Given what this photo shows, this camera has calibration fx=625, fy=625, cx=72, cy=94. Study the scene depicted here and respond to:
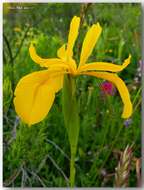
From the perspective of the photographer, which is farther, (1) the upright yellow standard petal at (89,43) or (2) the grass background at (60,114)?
(2) the grass background at (60,114)

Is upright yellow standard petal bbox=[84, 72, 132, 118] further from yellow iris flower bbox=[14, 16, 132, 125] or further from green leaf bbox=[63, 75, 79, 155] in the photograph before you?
green leaf bbox=[63, 75, 79, 155]

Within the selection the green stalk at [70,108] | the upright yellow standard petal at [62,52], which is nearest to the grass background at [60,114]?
the upright yellow standard petal at [62,52]

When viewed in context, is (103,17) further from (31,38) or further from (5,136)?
(5,136)

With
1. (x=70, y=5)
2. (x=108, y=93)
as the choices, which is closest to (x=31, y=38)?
(x=70, y=5)

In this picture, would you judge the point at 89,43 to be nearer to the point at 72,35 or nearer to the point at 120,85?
the point at 72,35

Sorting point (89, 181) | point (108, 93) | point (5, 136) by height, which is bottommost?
point (89, 181)

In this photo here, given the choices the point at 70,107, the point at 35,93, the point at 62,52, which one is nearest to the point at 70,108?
the point at 70,107

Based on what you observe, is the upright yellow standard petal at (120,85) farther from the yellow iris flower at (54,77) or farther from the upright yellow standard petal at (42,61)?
the upright yellow standard petal at (42,61)
